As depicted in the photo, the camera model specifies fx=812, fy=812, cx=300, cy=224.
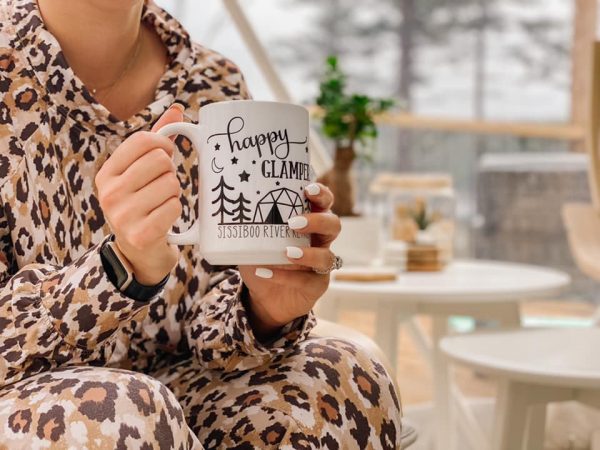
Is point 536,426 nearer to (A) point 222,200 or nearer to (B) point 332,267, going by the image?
(B) point 332,267

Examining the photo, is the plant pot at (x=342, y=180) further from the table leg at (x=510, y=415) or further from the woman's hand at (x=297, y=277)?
the woman's hand at (x=297, y=277)

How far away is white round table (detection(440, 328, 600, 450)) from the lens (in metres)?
0.99

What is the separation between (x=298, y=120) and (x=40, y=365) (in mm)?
281

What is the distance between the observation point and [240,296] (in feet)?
2.50

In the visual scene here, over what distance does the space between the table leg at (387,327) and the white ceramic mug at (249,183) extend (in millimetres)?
978

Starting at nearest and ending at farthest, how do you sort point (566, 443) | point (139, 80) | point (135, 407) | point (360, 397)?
point (135, 407) < point (360, 397) < point (139, 80) < point (566, 443)

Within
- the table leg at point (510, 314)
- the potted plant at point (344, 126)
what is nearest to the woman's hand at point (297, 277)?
the table leg at point (510, 314)

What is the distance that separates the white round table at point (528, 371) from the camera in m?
0.99

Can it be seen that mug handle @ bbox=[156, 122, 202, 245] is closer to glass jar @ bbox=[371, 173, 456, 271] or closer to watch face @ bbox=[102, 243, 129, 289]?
watch face @ bbox=[102, 243, 129, 289]

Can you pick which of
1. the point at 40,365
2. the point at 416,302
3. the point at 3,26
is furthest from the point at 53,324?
the point at 416,302

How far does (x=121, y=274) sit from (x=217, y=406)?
0.62 ft

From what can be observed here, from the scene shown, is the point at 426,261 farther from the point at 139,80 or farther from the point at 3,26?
the point at 3,26

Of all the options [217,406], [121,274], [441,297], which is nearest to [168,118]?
[121,274]

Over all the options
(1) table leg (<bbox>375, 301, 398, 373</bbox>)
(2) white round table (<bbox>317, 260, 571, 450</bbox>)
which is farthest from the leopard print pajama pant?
(1) table leg (<bbox>375, 301, 398, 373</bbox>)
